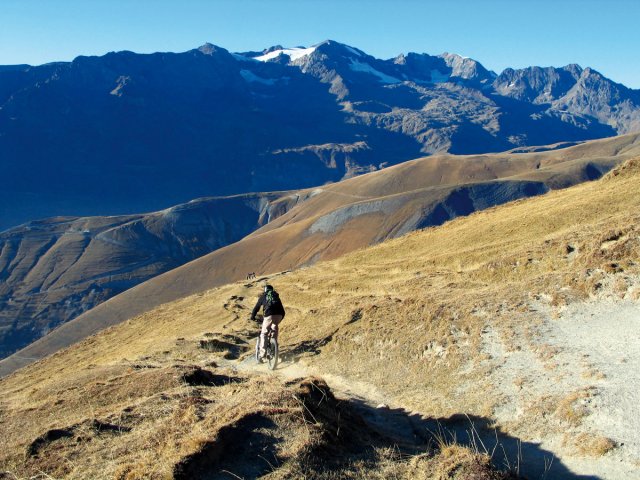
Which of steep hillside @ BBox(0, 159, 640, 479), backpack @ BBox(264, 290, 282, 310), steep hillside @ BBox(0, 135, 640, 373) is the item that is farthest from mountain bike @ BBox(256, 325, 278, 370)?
steep hillside @ BBox(0, 135, 640, 373)

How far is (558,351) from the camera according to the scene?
46.5ft

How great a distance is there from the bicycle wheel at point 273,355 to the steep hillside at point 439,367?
21.5 inches

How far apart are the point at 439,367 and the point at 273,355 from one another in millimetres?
6464

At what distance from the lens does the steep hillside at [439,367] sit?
977 centimetres

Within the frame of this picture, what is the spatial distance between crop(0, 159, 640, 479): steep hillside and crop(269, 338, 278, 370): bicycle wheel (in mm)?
546

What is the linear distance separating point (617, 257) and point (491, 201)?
131876 millimetres

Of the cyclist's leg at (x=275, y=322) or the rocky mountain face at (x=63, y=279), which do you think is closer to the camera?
the cyclist's leg at (x=275, y=322)

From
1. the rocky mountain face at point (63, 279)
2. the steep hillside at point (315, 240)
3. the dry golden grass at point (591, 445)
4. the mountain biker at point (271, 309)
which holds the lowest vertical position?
the rocky mountain face at point (63, 279)

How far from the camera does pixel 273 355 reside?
19375 millimetres

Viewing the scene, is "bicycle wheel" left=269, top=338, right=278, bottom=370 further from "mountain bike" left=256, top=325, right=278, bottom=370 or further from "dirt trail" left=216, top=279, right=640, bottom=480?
"dirt trail" left=216, top=279, right=640, bottom=480

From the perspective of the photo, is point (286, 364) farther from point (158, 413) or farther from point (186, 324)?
point (186, 324)

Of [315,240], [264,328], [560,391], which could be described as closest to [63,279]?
[315,240]

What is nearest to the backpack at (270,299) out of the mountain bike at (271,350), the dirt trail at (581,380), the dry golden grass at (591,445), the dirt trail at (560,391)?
the mountain bike at (271,350)

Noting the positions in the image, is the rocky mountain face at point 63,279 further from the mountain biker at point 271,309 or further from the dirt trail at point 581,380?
the dirt trail at point 581,380
